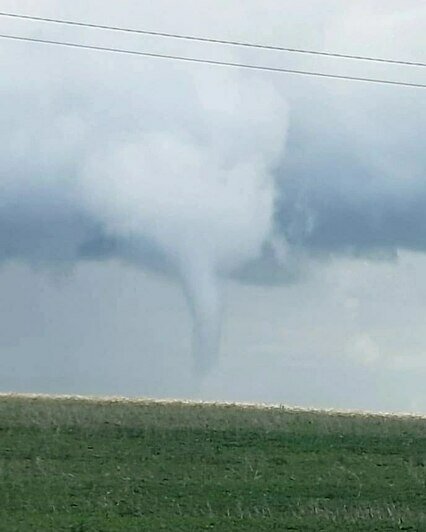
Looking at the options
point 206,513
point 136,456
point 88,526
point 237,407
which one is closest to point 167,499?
point 206,513

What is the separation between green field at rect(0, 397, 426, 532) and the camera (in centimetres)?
2002

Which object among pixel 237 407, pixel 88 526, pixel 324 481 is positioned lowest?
pixel 88 526

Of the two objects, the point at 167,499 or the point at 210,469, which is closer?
the point at 167,499

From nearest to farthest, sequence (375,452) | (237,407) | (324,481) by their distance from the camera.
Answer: (324,481) < (375,452) < (237,407)

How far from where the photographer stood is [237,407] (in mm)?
41219

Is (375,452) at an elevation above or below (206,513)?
above

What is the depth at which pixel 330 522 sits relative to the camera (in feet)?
64.7

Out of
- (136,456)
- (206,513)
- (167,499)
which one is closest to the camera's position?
(206,513)

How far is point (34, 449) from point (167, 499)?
718cm

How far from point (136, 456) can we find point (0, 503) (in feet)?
24.5

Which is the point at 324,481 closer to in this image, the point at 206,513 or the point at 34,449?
the point at 206,513

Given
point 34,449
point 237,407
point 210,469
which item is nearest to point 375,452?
point 210,469

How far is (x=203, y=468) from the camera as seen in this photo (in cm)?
2639

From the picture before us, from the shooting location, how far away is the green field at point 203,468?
788 inches
